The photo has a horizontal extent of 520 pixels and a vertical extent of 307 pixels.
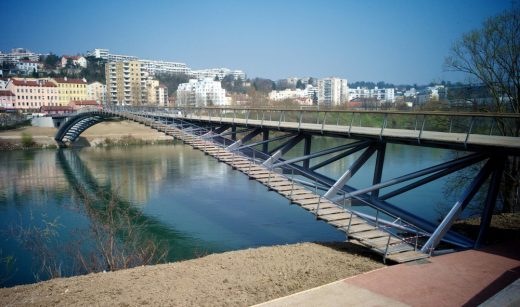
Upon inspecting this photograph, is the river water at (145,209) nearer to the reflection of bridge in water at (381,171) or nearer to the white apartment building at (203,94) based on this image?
the reflection of bridge in water at (381,171)

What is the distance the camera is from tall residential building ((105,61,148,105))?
389ft

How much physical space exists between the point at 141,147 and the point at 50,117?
20.2 m

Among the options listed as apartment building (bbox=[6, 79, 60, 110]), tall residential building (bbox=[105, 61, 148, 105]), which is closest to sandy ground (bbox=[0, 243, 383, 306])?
apartment building (bbox=[6, 79, 60, 110])

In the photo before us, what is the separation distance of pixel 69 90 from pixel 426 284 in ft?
383

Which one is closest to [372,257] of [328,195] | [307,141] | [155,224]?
[328,195]

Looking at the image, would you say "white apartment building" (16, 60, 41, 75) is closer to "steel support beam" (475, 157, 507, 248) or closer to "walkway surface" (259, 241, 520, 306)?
"walkway surface" (259, 241, 520, 306)

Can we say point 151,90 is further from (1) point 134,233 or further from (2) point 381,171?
(2) point 381,171

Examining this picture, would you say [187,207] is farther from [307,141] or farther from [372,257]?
[372,257]

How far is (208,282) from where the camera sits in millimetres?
10047

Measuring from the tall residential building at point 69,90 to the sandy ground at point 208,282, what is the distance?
359 ft

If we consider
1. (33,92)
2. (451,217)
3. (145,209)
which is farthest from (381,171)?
(33,92)

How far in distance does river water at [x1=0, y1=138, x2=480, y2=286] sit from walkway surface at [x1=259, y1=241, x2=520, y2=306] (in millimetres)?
6943

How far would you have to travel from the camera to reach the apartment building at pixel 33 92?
325ft

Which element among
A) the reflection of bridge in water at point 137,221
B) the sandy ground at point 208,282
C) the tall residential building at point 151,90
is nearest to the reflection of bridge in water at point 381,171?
the sandy ground at point 208,282
